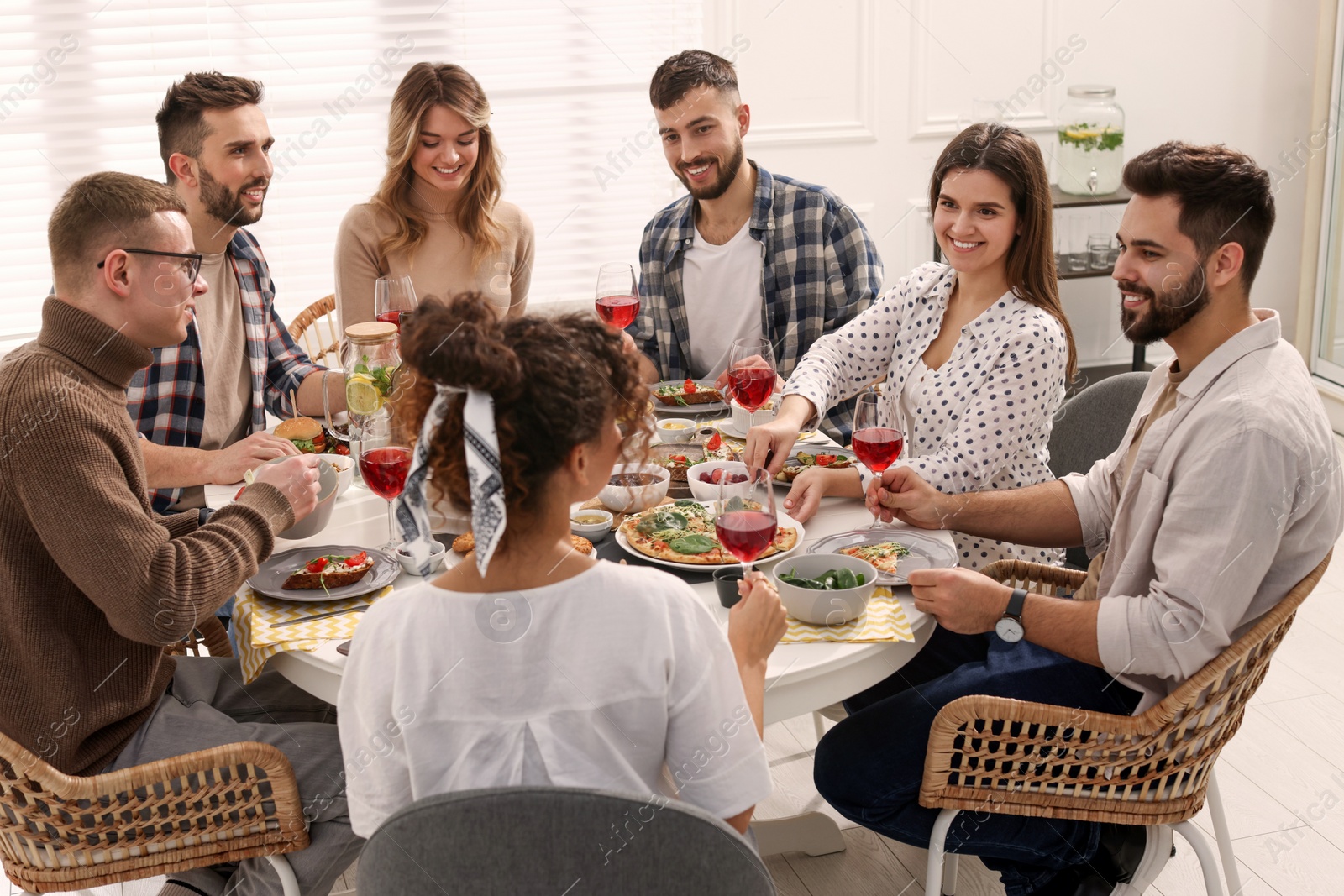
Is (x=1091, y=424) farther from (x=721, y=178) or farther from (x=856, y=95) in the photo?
(x=856, y=95)

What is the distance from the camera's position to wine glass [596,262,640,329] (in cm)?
244

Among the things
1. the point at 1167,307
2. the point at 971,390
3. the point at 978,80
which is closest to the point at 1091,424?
the point at 971,390

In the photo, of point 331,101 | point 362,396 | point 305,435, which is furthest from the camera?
point 331,101

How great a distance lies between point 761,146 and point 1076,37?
1.40 metres

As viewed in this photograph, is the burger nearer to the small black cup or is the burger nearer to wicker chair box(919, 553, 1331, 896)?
the small black cup

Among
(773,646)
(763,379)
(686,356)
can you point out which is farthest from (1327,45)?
(773,646)

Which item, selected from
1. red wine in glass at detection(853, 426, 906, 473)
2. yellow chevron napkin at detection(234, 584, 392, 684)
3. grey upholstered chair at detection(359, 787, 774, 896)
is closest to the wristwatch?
red wine in glass at detection(853, 426, 906, 473)

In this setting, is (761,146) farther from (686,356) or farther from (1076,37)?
(686,356)

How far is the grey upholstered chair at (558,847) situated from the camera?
1.02 metres

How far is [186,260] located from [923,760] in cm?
139

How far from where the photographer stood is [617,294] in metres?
2.46

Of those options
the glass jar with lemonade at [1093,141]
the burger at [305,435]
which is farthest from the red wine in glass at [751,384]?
the glass jar with lemonade at [1093,141]

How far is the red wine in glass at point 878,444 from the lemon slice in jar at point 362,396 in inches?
33.6

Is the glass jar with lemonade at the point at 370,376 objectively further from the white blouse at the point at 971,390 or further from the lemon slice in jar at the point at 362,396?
the white blouse at the point at 971,390
